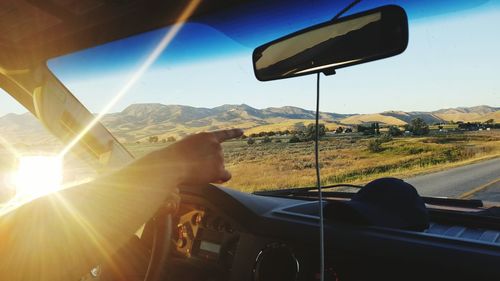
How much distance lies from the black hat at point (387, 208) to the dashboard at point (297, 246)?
6cm

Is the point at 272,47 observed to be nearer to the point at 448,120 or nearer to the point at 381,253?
the point at 381,253

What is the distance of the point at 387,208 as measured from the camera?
226cm

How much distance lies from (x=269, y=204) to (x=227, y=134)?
1.33 metres

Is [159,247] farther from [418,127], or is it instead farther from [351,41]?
[418,127]

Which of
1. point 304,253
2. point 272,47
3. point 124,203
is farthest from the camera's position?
point 304,253

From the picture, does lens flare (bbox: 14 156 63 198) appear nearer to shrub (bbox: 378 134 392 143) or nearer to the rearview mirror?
the rearview mirror

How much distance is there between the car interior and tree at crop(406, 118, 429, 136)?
999 millimetres

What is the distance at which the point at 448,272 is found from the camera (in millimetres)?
1733

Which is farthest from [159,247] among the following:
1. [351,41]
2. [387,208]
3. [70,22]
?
[70,22]

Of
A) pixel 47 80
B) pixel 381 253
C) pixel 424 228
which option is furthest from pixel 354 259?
pixel 47 80

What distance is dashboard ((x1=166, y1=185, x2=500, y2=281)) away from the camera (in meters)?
1.79

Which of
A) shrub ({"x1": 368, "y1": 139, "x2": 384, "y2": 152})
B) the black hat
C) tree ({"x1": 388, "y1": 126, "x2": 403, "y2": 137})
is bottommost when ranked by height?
the black hat

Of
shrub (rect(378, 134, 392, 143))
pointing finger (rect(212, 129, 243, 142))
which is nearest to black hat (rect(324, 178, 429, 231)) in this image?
pointing finger (rect(212, 129, 243, 142))

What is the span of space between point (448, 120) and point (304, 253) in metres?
2.84
